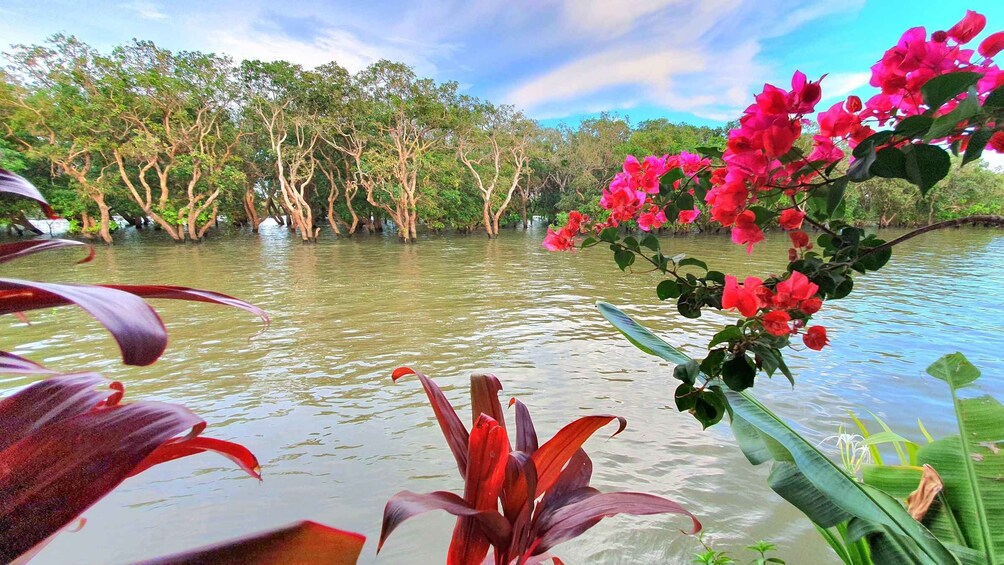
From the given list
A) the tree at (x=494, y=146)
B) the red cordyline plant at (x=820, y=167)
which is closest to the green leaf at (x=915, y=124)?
the red cordyline plant at (x=820, y=167)

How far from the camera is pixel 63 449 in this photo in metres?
0.35

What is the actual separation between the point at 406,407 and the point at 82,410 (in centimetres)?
291

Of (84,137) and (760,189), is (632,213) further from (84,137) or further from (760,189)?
(84,137)

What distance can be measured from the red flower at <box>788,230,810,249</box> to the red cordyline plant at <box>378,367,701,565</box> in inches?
22.4

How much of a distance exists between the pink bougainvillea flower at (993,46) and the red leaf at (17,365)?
1471mm

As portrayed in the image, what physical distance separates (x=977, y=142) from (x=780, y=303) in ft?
1.17

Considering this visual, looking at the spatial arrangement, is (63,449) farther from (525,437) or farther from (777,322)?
(777,322)

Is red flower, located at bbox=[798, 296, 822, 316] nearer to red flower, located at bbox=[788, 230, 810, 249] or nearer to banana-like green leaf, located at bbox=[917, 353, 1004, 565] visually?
red flower, located at bbox=[788, 230, 810, 249]

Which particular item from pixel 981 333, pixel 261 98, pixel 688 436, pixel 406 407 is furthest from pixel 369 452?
pixel 261 98

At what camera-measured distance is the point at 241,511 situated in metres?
2.09

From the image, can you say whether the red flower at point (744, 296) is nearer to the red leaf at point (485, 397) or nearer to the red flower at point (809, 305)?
the red flower at point (809, 305)

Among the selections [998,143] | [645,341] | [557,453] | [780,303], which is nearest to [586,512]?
[557,453]

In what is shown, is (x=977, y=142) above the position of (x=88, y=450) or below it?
above

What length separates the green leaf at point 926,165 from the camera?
2.23 feet
